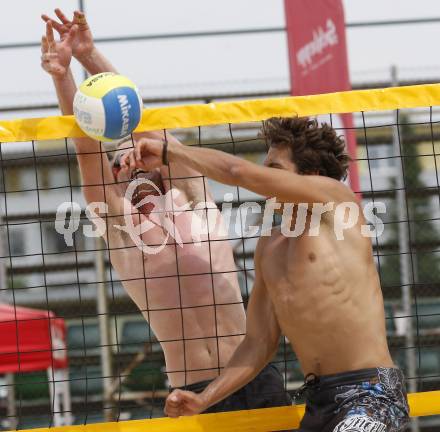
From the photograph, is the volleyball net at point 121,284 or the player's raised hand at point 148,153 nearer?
the player's raised hand at point 148,153

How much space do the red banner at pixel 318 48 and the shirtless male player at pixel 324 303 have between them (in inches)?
151

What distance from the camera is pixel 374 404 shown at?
3.48 m

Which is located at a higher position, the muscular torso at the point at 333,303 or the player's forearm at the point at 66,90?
the player's forearm at the point at 66,90

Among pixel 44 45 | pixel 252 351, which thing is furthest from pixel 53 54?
pixel 252 351

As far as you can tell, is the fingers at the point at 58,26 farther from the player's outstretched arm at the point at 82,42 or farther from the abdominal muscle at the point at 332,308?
the abdominal muscle at the point at 332,308

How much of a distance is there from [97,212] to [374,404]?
4.93ft

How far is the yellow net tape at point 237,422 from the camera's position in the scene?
164 inches

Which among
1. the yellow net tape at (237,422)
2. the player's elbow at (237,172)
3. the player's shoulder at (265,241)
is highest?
the player's elbow at (237,172)

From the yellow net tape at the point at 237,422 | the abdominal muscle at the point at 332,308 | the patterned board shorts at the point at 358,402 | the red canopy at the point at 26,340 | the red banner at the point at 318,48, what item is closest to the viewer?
the patterned board shorts at the point at 358,402

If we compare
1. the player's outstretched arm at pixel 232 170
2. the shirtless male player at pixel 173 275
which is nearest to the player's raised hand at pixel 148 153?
the player's outstretched arm at pixel 232 170

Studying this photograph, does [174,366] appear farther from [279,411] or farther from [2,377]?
[2,377]

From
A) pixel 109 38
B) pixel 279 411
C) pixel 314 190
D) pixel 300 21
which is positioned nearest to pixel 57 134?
pixel 314 190

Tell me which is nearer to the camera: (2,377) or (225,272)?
(225,272)

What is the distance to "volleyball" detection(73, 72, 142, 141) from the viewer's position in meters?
3.68
